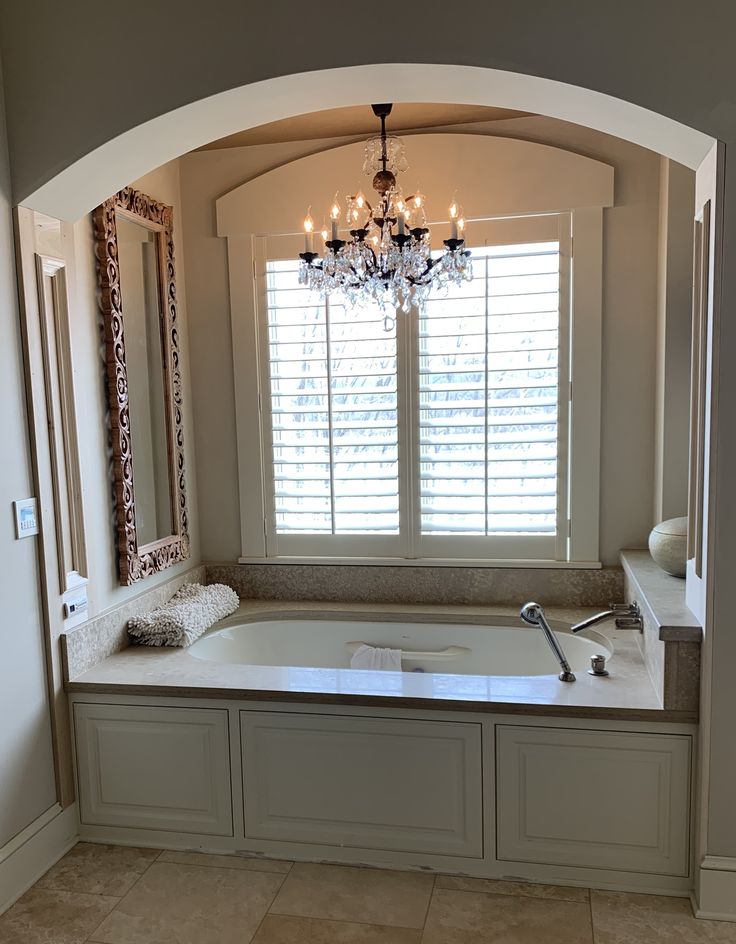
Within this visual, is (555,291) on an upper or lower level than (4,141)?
lower

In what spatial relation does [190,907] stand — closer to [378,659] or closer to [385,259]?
[378,659]

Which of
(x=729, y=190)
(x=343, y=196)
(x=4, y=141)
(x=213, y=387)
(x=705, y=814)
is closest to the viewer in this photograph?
(x=729, y=190)

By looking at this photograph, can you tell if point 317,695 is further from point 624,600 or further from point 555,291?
point 555,291

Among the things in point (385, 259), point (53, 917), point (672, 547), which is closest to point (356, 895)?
point (53, 917)

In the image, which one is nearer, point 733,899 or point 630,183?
point 733,899

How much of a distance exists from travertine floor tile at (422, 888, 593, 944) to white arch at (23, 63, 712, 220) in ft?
6.98

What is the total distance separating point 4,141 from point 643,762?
8.56 ft

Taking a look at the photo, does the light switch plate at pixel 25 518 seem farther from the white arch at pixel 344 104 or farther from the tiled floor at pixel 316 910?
the tiled floor at pixel 316 910

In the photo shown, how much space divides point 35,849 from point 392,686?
1211mm

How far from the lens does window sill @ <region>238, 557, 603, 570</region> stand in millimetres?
3100

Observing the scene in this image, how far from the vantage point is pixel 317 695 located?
230cm

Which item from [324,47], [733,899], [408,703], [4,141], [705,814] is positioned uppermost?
[324,47]

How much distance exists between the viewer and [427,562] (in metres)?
3.21

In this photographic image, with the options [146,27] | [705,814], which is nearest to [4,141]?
[146,27]
